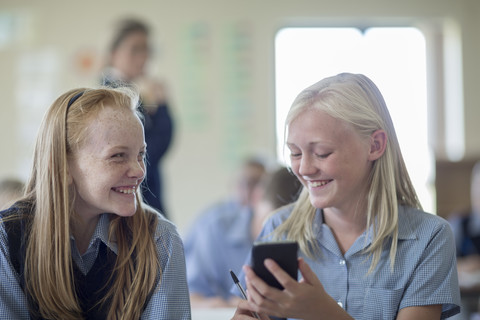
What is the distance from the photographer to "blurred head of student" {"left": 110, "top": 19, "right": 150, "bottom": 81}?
114 inches

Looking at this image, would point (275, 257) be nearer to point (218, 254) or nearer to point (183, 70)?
point (218, 254)

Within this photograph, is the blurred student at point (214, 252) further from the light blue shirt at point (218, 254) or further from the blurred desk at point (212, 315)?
the blurred desk at point (212, 315)

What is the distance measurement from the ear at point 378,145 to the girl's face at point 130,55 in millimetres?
1616

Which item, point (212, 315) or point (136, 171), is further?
point (212, 315)

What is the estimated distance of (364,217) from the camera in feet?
5.12

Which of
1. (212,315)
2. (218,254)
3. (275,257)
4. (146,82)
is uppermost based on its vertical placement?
(146,82)

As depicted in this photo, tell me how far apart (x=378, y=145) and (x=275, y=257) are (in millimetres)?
447

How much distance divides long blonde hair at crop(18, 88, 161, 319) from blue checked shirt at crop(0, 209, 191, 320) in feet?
0.07

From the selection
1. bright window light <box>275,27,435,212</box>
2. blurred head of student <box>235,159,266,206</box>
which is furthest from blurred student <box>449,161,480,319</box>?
bright window light <box>275,27,435,212</box>

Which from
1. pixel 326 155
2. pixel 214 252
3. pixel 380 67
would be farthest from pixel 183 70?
pixel 326 155

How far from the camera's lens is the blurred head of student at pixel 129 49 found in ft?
9.53

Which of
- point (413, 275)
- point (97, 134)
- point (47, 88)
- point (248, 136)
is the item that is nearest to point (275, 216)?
point (413, 275)

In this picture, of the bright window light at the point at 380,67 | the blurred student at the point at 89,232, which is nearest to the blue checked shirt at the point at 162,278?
the blurred student at the point at 89,232

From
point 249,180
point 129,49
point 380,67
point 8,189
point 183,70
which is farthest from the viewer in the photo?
point 380,67
